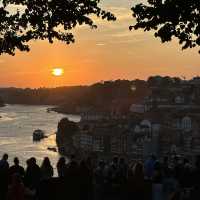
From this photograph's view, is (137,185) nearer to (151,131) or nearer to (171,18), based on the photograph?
(171,18)

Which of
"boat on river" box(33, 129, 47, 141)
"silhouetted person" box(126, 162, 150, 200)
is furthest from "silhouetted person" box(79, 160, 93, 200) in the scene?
"boat on river" box(33, 129, 47, 141)

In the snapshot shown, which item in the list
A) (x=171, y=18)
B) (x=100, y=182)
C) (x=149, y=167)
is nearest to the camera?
(x=171, y=18)

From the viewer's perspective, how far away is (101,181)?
11703 millimetres

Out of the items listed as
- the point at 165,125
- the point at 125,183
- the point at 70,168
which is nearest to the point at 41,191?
the point at 70,168

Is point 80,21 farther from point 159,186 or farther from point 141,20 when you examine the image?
point 159,186

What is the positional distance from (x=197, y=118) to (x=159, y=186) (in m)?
58.5

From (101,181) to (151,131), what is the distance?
53.4 meters

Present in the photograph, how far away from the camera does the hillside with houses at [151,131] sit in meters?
57.9

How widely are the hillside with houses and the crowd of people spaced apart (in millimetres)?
33495

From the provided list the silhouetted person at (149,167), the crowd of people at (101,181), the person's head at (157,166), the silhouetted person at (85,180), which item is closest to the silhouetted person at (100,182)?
the crowd of people at (101,181)

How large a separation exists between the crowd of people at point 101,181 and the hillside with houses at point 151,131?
110 feet

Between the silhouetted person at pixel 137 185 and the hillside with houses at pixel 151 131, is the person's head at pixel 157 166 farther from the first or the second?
the hillside with houses at pixel 151 131

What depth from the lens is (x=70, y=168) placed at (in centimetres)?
1052

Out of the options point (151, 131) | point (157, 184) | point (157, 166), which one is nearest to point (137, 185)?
point (157, 184)
